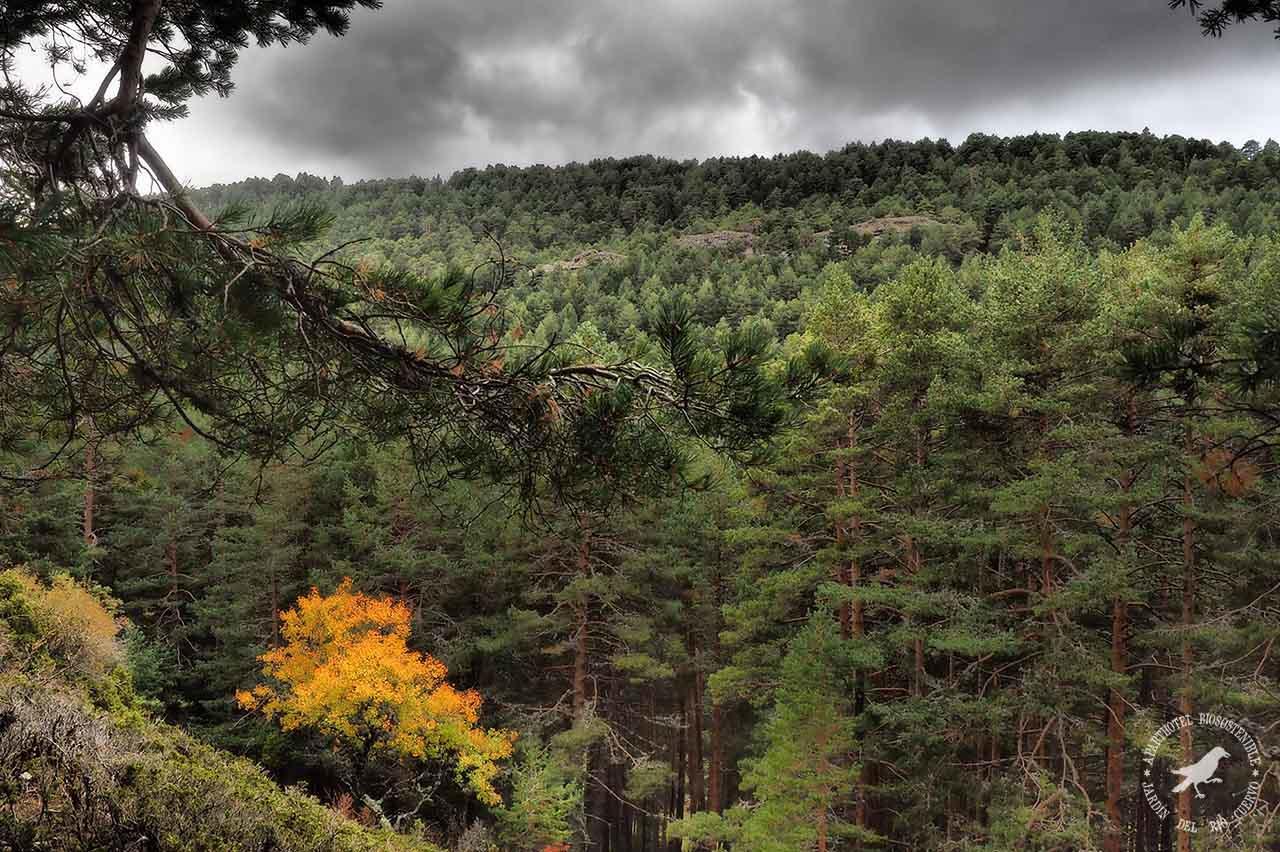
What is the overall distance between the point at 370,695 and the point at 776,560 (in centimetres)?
870

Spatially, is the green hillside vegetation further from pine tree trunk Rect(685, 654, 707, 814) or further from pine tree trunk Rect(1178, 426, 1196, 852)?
pine tree trunk Rect(685, 654, 707, 814)

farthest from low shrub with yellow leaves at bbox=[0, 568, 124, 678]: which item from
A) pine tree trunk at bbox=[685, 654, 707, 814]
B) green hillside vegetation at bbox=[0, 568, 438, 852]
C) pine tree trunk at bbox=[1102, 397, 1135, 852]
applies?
pine tree trunk at bbox=[685, 654, 707, 814]

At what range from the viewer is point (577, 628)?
18.3 metres

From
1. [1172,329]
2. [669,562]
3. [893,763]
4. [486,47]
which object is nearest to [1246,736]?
[893,763]

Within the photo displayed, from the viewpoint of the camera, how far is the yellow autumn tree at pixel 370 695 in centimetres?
1485

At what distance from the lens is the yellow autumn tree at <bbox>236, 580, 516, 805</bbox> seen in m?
14.9

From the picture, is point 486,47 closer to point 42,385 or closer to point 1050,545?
point 42,385

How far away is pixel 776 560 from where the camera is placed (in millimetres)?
15195

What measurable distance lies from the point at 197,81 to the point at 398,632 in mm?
14513

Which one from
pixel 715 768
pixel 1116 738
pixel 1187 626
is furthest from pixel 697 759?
pixel 1187 626

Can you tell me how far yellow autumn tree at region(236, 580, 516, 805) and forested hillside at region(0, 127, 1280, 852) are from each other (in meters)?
0.09

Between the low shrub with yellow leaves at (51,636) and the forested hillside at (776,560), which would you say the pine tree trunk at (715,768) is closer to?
the forested hillside at (776,560)

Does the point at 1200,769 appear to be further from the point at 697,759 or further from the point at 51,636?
the point at 51,636

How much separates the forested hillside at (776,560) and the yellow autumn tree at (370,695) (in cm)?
9
